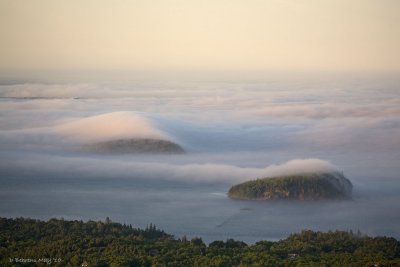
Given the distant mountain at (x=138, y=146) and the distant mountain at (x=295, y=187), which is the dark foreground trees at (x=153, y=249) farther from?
the distant mountain at (x=138, y=146)

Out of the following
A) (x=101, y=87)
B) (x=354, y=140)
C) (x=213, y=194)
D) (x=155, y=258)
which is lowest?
(x=155, y=258)

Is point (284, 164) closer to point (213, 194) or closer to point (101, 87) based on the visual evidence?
point (213, 194)

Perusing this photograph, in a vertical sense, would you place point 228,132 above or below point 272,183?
above

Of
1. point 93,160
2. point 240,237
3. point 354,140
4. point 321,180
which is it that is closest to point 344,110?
point 354,140

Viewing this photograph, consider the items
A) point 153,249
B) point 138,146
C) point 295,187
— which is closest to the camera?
point 153,249

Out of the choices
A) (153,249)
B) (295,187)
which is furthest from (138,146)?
(153,249)

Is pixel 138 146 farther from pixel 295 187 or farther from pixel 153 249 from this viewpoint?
pixel 153 249
